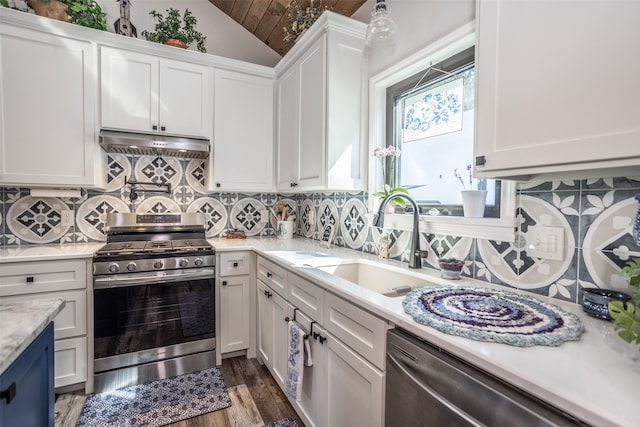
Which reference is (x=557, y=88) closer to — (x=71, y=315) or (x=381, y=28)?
(x=381, y=28)

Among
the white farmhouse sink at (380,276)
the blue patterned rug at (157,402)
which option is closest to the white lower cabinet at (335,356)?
the white farmhouse sink at (380,276)

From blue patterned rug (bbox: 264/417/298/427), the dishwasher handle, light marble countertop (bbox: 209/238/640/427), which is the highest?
light marble countertop (bbox: 209/238/640/427)

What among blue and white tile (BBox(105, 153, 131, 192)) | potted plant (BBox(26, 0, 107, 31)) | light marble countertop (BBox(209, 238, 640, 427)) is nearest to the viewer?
light marble countertop (BBox(209, 238, 640, 427))

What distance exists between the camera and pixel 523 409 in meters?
0.63

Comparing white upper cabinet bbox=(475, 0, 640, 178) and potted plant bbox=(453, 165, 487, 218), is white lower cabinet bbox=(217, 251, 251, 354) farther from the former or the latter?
white upper cabinet bbox=(475, 0, 640, 178)

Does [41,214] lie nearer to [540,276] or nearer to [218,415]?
[218,415]

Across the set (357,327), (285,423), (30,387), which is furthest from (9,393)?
Answer: (285,423)

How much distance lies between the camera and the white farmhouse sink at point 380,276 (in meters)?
1.50

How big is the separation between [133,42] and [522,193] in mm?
2616

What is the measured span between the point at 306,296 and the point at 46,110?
6.82ft

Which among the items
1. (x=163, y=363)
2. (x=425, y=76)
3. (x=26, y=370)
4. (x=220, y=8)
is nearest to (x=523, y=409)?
(x=26, y=370)

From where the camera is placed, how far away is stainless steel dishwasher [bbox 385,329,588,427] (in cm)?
64

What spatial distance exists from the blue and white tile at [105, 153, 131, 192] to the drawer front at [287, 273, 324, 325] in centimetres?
171

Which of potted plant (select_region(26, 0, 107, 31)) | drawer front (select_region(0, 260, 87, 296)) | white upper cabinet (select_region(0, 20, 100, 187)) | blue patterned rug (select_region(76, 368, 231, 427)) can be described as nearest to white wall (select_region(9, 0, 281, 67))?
potted plant (select_region(26, 0, 107, 31))
